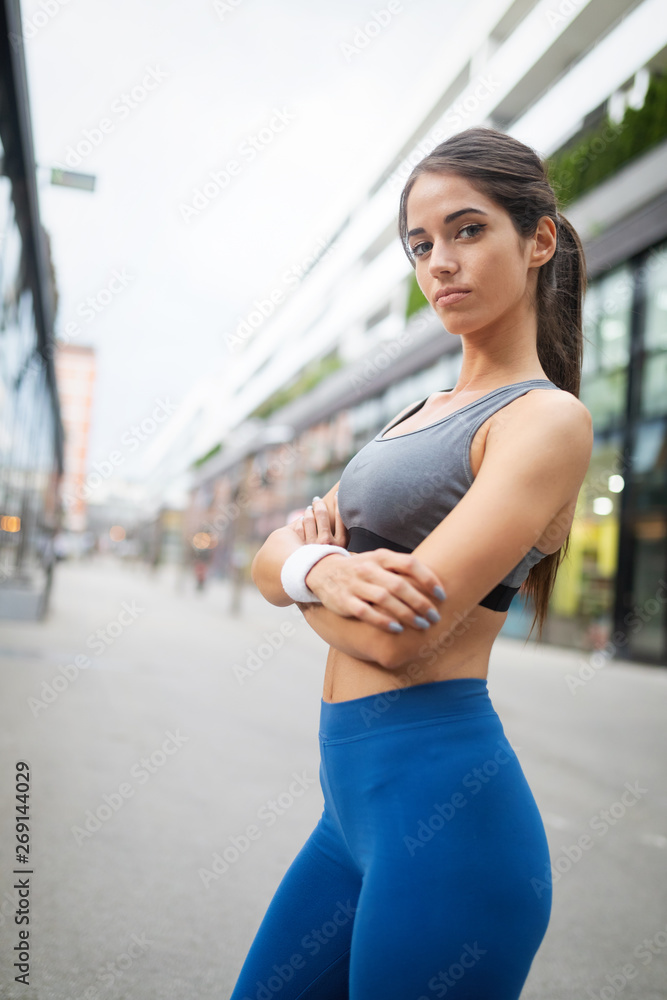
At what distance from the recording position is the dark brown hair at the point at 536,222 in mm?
1246

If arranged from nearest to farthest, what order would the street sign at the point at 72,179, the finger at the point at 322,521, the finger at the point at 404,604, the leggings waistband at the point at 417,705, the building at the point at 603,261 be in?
the finger at the point at 404,604
the leggings waistband at the point at 417,705
the finger at the point at 322,521
the street sign at the point at 72,179
the building at the point at 603,261

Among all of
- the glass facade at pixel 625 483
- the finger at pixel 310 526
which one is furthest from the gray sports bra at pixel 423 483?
the glass facade at pixel 625 483

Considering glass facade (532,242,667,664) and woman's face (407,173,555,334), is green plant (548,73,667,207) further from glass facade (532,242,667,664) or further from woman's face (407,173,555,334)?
woman's face (407,173,555,334)

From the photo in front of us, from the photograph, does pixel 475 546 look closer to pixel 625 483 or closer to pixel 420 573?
pixel 420 573

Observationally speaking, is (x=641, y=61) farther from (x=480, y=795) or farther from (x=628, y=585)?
(x=480, y=795)

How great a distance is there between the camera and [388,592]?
1019 mm

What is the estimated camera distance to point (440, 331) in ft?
70.5

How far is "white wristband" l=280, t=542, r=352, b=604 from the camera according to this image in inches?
46.9

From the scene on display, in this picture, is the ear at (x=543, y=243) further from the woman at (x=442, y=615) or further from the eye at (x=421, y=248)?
the eye at (x=421, y=248)

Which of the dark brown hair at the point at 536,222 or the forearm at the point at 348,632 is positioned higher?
the dark brown hair at the point at 536,222

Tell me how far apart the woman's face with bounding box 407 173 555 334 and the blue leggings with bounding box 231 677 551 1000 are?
0.57m

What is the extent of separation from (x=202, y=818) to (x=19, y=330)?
797cm

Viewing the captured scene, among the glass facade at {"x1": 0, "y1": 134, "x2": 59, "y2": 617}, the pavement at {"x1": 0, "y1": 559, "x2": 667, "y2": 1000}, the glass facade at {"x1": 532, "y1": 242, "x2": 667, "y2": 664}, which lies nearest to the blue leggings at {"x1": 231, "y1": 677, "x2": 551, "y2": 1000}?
the pavement at {"x1": 0, "y1": 559, "x2": 667, "y2": 1000}

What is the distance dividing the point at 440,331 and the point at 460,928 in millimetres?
21221
